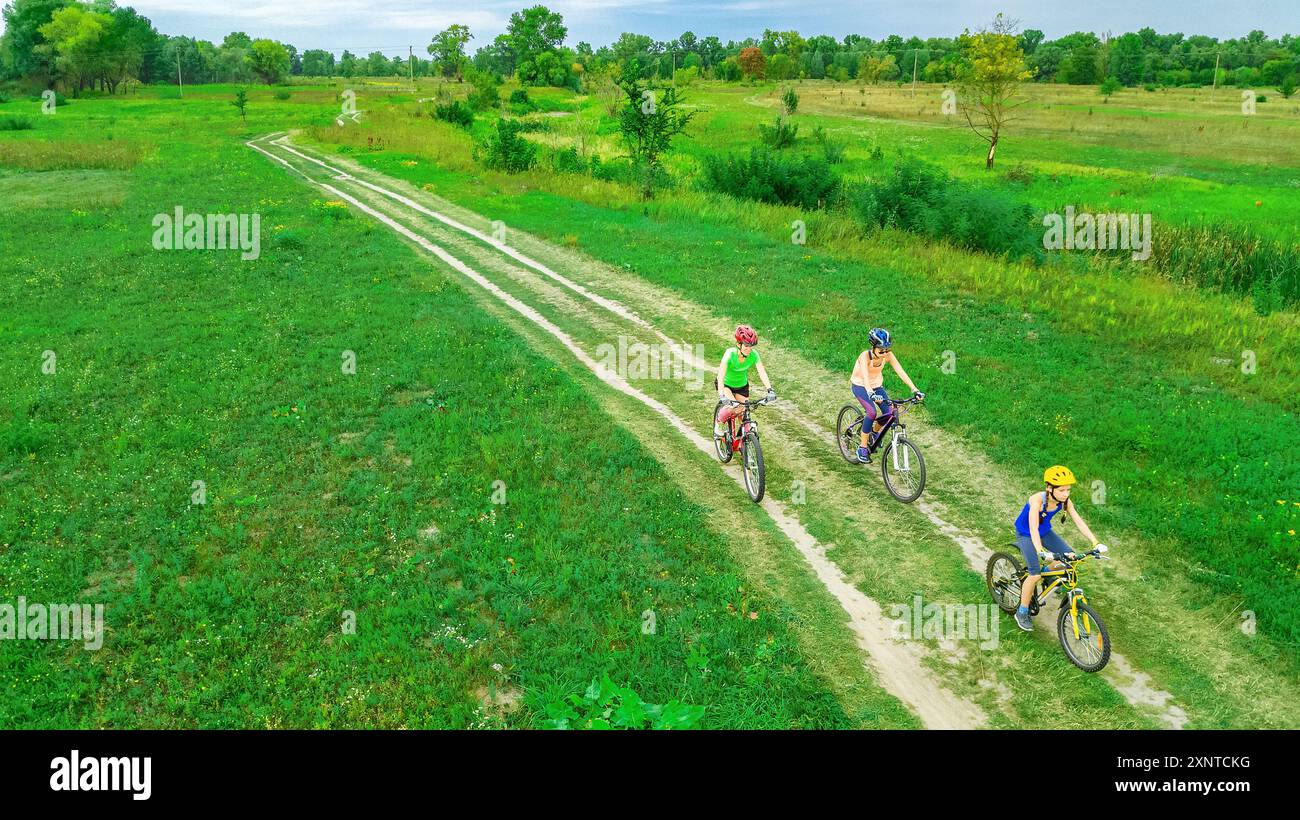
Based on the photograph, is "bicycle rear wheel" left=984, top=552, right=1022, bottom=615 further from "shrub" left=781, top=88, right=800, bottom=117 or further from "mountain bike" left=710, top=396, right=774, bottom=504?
"shrub" left=781, top=88, right=800, bottom=117

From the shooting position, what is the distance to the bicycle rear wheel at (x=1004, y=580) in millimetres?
9172

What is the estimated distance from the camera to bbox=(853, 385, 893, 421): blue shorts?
12.2m

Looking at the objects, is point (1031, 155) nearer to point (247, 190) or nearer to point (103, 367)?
point (247, 190)

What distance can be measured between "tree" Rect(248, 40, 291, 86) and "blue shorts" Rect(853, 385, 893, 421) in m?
→ 163

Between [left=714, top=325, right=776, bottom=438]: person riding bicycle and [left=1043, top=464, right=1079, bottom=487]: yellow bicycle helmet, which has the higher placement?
[left=714, top=325, right=776, bottom=438]: person riding bicycle

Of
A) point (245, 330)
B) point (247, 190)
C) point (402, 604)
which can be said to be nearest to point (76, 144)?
point (247, 190)

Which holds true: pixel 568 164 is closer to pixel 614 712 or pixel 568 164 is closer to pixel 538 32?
pixel 614 712

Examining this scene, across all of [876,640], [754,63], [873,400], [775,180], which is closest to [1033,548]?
[876,640]

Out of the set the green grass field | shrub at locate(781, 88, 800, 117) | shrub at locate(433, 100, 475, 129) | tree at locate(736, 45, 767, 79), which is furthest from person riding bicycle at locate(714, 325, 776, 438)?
tree at locate(736, 45, 767, 79)

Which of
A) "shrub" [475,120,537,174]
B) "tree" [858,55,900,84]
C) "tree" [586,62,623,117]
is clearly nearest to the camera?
"shrub" [475,120,537,174]

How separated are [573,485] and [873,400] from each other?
16.3 feet
